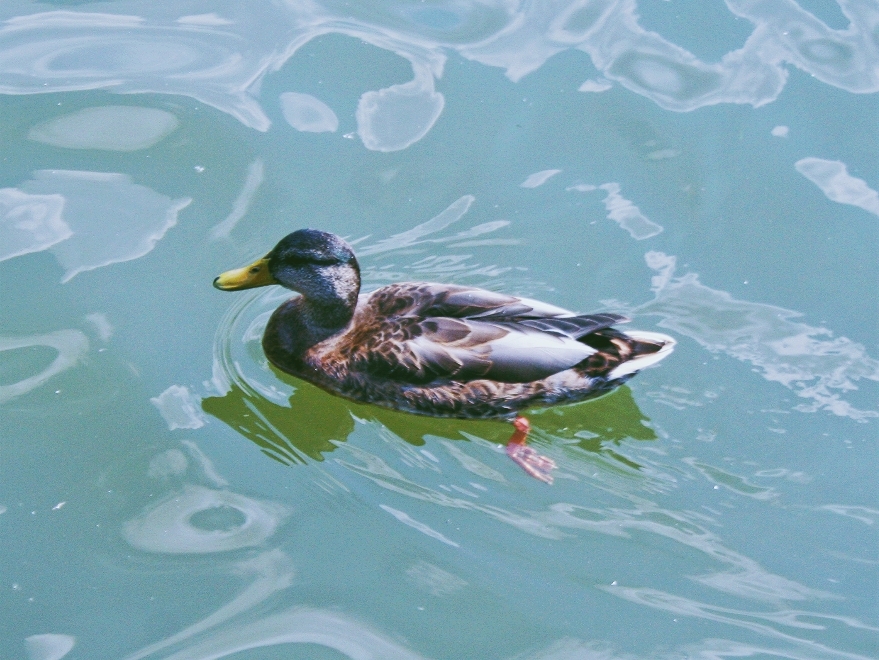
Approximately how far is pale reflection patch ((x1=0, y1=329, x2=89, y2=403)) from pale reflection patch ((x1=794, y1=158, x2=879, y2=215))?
509cm

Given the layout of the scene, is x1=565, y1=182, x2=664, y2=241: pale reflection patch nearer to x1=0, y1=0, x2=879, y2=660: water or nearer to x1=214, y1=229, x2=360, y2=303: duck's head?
x1=0, y1=0, x2=879, y2=660: water

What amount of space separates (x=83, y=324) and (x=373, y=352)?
6.13 feet

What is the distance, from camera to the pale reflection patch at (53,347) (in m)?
6.80

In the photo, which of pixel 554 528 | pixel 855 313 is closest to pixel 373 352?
pixel 554 528

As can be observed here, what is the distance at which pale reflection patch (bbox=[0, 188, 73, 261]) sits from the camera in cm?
758

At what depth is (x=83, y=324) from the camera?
7.16 meters

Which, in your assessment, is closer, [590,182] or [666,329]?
[666,329]

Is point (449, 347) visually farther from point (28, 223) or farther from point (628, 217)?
point (28, 223)

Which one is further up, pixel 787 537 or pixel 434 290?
pixel 434 290

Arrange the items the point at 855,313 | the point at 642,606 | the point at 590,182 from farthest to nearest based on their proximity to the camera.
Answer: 1. the point at 590,182
2. the point at 855,313
3. the point at 642,606

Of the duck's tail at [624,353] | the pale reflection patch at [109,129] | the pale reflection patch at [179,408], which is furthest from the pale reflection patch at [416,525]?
the pale reflection patch at [109,129]

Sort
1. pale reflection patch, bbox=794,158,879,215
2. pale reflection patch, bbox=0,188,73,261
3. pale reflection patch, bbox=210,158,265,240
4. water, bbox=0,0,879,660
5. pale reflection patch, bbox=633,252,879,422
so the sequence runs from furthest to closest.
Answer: pale reflection patch, bbox=794,158,879,215, pale reflection patch, bbox=210,158,265,240, pale reflection patch, bbox=0,188,73,261, pale reflection patch, bbox=633,252,879,422, water, bbox=0,0,879,660

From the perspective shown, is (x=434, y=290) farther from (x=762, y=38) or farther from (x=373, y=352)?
(x=762, y=38)

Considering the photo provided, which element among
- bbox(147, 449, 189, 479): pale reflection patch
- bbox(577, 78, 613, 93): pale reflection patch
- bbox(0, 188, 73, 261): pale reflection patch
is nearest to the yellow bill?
bbox(147, 449, 189, 479): pale reflection patch
